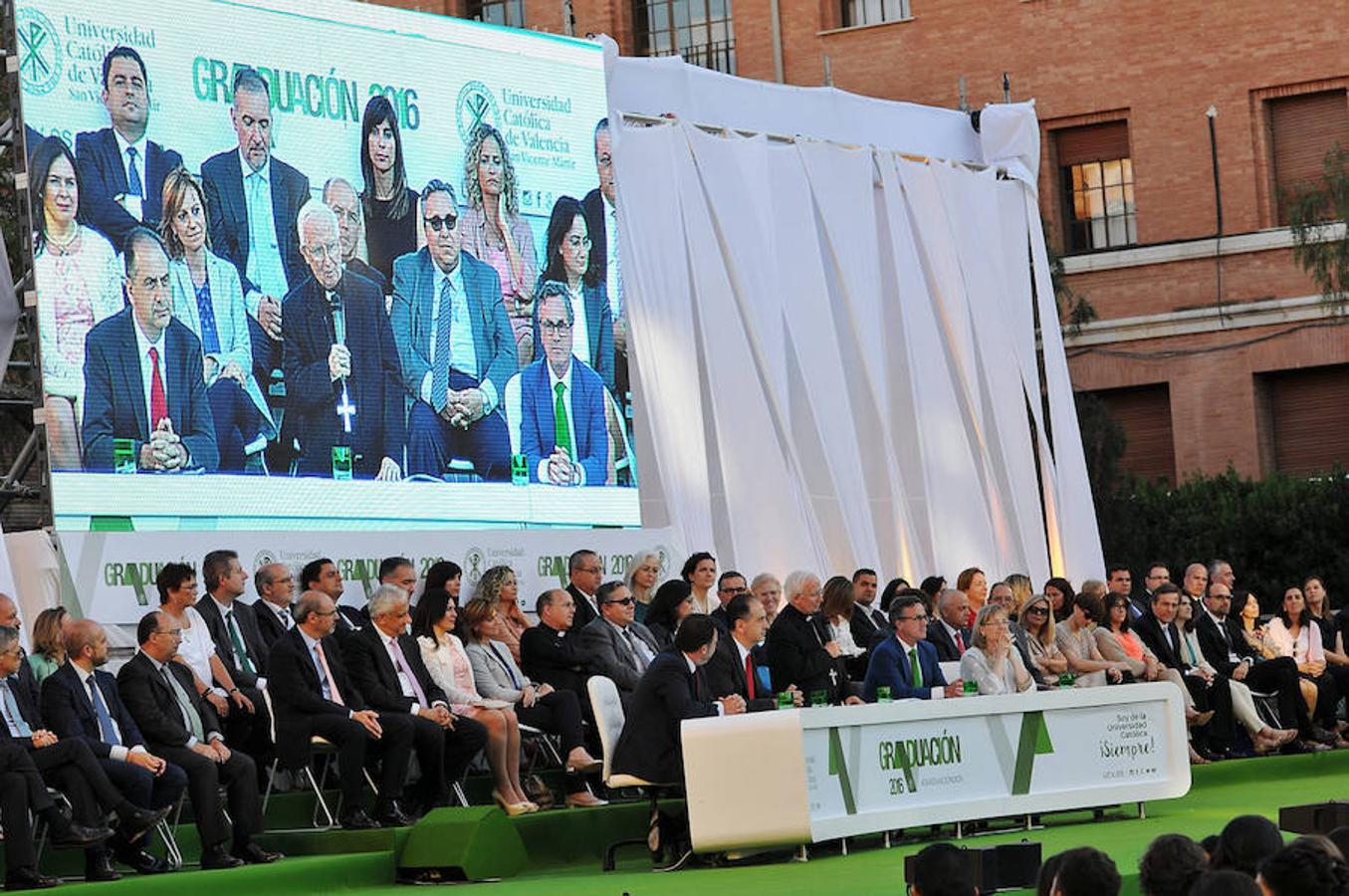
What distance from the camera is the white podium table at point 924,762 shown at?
10.4 meters

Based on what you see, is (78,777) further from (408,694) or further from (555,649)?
(555,649)

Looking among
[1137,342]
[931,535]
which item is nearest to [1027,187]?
[931,535]

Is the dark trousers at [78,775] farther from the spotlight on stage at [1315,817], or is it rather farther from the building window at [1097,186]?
the building window at [1097,186]

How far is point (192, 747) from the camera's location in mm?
10305

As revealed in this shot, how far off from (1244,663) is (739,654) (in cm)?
460

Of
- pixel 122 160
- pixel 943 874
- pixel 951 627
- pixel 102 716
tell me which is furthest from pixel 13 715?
pixel 951 627

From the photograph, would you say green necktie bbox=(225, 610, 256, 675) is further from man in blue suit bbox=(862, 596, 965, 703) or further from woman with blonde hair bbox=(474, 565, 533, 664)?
man in blue suit bbox=(862, 596, 965, 703)

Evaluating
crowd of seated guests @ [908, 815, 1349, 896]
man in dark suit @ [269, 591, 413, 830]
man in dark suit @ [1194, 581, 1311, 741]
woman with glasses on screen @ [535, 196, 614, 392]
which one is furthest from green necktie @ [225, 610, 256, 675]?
man in dark suit @ [1194, 581, 1311, 741]

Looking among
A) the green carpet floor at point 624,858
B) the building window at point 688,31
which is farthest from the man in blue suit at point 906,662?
the building window at point 688,31

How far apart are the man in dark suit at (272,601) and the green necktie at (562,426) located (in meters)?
3.37

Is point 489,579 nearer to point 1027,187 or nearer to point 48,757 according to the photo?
point 48,757

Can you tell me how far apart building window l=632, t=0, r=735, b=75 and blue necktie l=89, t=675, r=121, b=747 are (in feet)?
54.6

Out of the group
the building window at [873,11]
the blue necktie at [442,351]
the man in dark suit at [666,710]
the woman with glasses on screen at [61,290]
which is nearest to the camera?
the man in dark suit at [666,710]

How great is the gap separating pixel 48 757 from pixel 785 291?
349 inches
